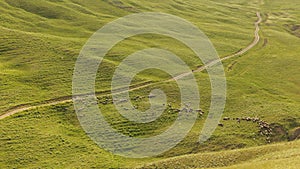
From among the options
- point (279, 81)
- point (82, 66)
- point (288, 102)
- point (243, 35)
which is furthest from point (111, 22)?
point (288, 102)

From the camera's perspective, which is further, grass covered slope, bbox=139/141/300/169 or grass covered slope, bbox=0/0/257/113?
grass covered slope, bbox=0/0/257/113

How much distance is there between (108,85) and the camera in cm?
6881

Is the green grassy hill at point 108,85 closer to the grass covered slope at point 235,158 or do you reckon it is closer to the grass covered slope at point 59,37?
the grass covered slope at point 235,158

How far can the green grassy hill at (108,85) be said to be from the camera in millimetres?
47688

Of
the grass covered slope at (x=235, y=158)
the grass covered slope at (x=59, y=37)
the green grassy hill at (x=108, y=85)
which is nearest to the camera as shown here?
the grass covered slope at (x=235, y=158)

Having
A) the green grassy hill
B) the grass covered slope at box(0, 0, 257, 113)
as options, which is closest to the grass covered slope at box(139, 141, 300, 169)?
the green grassy hill

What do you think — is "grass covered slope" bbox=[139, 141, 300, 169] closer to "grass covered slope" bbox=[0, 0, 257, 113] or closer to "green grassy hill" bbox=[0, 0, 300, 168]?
"green grassy hill" bbox=[0, 0, 300, 168]

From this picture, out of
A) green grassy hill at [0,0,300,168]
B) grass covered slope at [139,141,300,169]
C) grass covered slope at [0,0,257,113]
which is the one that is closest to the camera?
grass covered slope at [139,141,300,169]

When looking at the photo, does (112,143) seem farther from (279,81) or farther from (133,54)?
(279,81)

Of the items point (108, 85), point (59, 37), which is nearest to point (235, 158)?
point (108, 85)

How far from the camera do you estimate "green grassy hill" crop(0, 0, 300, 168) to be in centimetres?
4769

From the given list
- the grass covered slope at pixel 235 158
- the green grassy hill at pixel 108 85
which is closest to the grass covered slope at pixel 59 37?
the green grassy hill at pixel 108 85

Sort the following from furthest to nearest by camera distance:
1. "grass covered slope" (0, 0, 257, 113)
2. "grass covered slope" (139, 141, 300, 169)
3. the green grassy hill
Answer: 1. "grass covered slope" (0, 0, 257, 113)
2. the green grassy hill
3. "grass covered slope" (139, 141, 300, 169)

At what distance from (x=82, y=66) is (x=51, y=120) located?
21525 millimetres
